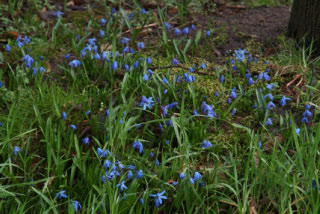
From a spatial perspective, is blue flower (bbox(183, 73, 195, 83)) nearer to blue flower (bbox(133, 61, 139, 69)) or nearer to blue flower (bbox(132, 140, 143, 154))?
blue flower (bbox(133, 61, 139, 69))

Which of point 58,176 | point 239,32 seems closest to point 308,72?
point 239,32

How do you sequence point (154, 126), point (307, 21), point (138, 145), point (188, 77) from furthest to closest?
Result: point (307, 21) < point (188, 77) < point (154, 126) < point (138, 145)

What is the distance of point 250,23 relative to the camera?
14.1 feet

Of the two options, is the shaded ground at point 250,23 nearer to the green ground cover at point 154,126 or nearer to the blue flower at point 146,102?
the green ground cover at point 154,126

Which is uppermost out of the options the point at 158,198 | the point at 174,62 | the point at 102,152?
the point at 174,62

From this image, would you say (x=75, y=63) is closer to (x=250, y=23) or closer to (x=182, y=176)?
(x=182, y=176)

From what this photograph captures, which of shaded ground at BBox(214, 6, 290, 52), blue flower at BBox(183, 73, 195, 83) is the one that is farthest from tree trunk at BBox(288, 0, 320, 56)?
blue flower at BBox(183, 73, 195, 83)

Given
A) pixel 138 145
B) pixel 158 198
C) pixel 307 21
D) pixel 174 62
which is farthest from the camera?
pixel 307 21

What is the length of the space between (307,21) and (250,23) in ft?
2.49

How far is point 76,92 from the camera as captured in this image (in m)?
3.22

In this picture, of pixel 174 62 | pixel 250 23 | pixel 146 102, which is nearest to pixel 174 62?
pixel 174 62

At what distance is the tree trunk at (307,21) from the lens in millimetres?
3582

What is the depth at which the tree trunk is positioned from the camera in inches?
141

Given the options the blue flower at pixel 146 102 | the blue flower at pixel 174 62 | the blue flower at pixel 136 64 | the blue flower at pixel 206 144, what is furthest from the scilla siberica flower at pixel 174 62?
the blue flower at pixel 206 144
